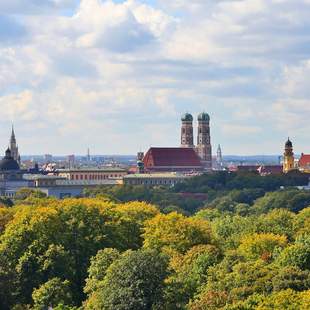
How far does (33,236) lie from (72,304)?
9.29 meters

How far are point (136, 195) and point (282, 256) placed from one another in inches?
4262

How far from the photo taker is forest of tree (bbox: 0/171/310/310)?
5672 cm

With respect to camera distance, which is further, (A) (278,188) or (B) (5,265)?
(A) (278,188)

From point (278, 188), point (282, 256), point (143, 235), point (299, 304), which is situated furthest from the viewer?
point (278, 188)

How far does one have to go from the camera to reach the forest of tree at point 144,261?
56719mm

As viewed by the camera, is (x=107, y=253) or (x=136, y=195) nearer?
(x=107, y=253)

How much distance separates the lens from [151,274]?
187 ft

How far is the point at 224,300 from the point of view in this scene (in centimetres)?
5591

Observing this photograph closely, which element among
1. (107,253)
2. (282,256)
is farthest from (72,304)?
(282,256)

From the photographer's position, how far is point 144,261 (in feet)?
189

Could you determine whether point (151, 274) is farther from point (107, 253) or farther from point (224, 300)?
point (107, 253)

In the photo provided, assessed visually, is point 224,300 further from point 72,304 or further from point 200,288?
point 72,304

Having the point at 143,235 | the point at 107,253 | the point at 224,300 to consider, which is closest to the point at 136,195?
the point at 143,235

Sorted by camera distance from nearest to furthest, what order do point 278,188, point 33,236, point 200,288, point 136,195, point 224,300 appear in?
1. point 224,300
2. point 200,288
3. point 33,236
4. point 136,195
5. point 278,188
